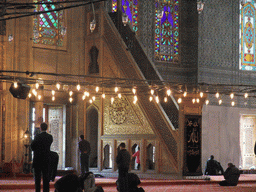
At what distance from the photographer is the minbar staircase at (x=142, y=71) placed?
11.7 meters

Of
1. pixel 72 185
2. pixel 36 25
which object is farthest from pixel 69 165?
pixel 72 185

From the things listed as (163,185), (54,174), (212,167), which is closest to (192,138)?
(163,185)

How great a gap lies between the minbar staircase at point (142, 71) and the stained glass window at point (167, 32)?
1.71 m

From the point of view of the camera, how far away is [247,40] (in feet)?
52.3

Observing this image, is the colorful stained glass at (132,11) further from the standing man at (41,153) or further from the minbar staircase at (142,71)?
the standing man at (41,153)

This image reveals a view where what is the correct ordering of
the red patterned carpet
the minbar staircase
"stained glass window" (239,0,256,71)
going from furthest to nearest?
"stained glass window" (239,0,256,71)
the minbar staircase
the red patterned carpet

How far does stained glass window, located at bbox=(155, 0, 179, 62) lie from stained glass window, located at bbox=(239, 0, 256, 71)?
2080mm

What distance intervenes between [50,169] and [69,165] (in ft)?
21.1

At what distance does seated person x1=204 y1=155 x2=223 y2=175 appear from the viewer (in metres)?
13.4

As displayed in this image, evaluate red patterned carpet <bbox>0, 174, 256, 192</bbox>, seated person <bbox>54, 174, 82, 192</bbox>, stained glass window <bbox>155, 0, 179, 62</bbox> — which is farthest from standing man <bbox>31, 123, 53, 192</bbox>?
stained glass window <bbox>155, 0, 179, 62</bbox>

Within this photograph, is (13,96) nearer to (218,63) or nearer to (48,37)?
(48,37)

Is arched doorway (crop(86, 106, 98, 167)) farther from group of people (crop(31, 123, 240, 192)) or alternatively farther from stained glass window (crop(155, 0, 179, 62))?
group of people (crop(31, 123, 240, 192))

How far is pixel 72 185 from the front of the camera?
19.0ft

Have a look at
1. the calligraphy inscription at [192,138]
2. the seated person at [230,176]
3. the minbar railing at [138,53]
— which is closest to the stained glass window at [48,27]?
the minbar railing at [138,53]
